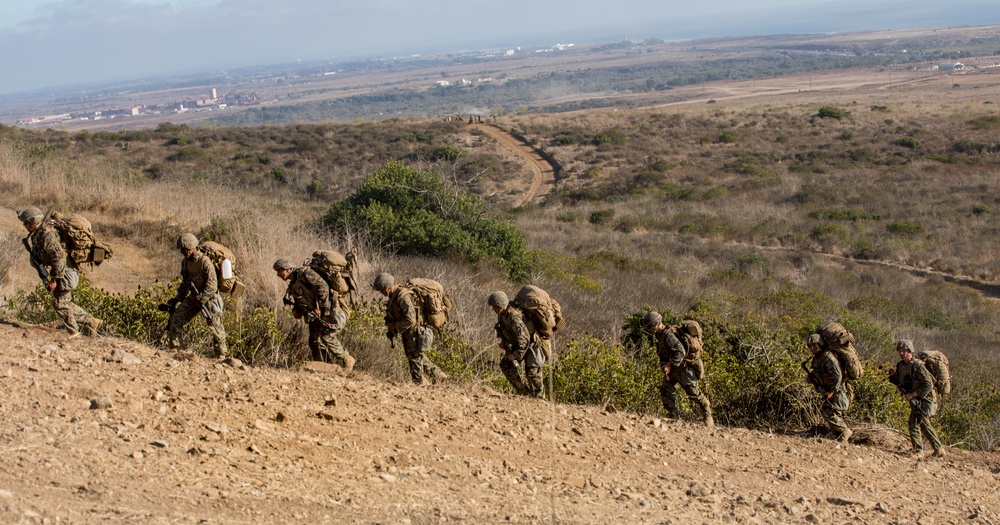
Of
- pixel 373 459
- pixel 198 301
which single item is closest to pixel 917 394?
pixel 373 459

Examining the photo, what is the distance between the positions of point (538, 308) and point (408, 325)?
4.06 ft

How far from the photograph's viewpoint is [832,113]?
4325cm

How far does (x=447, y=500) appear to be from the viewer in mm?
5090

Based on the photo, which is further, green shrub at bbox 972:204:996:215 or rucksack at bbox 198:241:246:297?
green shrub at bbox 972:204:996:215

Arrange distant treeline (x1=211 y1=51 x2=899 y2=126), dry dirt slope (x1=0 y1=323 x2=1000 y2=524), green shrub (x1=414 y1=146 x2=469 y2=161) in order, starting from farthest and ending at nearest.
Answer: distant treeline (x1=211 y1=51 x2=899 y2=126) → green shrub (x1=414 y1=146 x2=469 y2=161) → dry dirt slope (x1=0 y1=323 x2=1000 y2=524)

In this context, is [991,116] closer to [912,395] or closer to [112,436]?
[912,395]

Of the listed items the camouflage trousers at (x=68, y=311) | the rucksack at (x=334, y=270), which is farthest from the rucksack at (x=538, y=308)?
the camouflage trousers at (x=68, y=311)

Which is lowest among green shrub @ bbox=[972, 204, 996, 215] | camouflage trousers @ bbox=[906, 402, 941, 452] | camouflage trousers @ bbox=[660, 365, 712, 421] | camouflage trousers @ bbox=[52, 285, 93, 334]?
green shrub @ bbox=[972, 204, 996, 215]

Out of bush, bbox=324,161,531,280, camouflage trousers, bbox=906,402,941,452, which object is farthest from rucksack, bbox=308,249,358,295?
bush, bbox=324,161,531,280

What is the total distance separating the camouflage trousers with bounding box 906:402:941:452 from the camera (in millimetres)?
7613

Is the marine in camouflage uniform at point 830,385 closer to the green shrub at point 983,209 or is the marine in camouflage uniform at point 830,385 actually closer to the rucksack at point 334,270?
the rucksack at point 334,270

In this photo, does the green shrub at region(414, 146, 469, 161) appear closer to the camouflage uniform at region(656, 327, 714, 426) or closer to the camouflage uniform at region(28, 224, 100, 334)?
the camouflage uniform at region(656, 327, 714, 426)

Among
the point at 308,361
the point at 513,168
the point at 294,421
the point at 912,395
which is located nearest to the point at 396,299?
the point at 308,361

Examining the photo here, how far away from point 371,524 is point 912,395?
5626 millimetres
